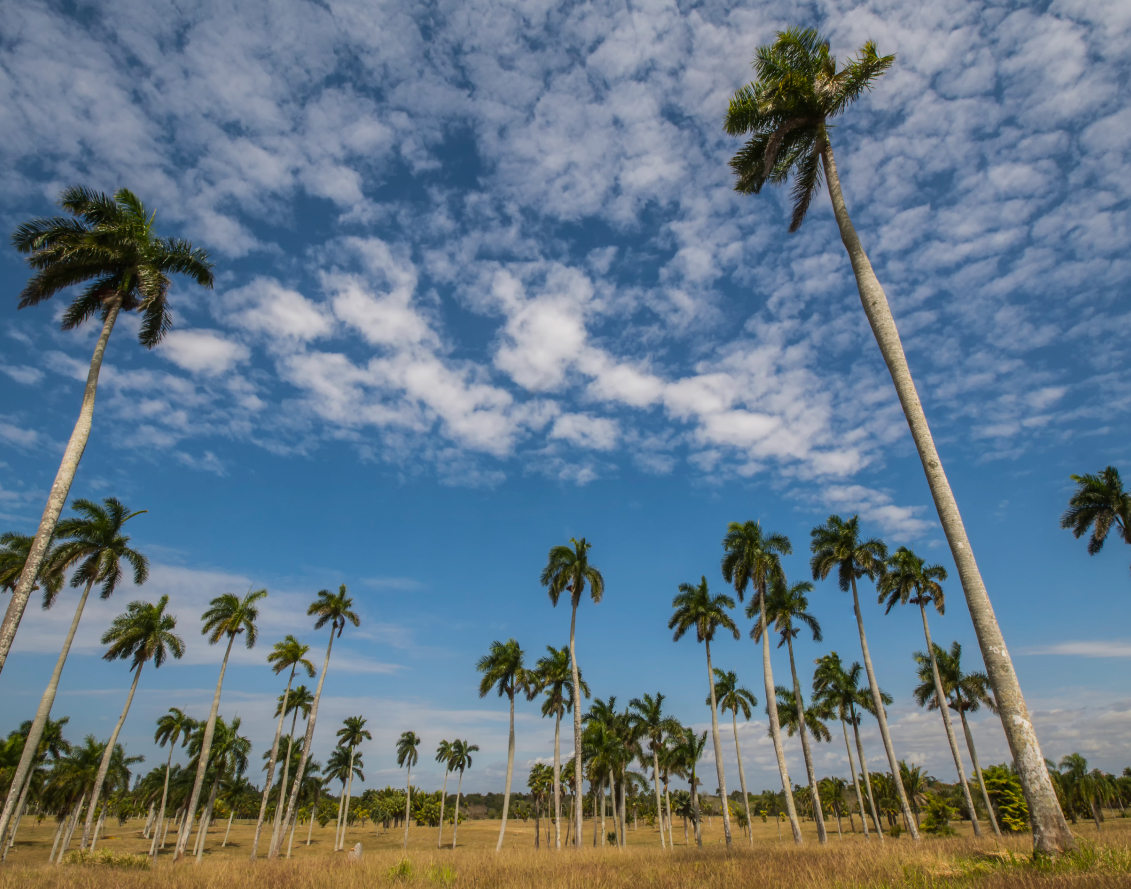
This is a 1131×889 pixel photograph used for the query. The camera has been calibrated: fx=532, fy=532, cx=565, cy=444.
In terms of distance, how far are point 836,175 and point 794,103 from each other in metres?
2.33

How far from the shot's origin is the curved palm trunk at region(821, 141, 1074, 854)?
360 inches

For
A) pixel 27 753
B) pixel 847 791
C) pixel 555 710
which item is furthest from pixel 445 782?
pixel 847 791

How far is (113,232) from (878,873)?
2562 cm

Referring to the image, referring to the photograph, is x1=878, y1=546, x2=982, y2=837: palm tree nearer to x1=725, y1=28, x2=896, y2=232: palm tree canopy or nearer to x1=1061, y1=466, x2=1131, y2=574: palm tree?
x1=1061, y1=466, x2=1131, y2=574: palm tree

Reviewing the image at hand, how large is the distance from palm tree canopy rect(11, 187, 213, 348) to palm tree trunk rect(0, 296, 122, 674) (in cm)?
117

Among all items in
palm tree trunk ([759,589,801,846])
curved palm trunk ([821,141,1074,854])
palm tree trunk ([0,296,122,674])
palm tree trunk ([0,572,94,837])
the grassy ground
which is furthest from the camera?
palm tree trunk ([759,589,801,846])

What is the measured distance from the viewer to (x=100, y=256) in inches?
655

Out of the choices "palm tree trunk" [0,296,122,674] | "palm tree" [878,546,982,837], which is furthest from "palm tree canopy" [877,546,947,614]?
"palm tree trunk" [0,296,122,674]

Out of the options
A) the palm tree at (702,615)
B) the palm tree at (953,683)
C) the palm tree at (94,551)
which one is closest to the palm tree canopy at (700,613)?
the palm tree at (702,615)

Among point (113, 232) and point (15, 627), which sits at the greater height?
point (113, 232)

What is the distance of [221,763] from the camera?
5944 centimetres

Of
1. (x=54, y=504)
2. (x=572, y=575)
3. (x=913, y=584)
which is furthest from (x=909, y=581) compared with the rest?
(x=54, y=504)

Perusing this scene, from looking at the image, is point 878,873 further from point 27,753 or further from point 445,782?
point 445,782

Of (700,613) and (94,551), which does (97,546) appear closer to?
(94,551)
